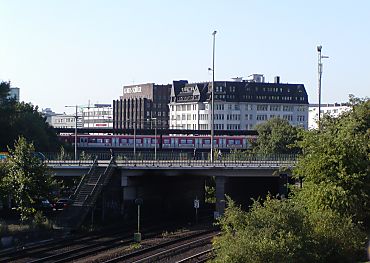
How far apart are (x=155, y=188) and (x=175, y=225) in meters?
12.9

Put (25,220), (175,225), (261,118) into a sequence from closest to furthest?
1. (25,220)
2. (175,225)
3. (261,118)

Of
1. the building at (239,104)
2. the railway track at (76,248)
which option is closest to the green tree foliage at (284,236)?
the railway track at (76,248)

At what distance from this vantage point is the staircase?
173 feet

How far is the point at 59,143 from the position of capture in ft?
334

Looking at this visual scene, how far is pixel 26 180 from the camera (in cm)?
5047

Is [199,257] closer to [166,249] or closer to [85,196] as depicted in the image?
[166,249]

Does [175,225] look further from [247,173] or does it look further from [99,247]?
[99,247]

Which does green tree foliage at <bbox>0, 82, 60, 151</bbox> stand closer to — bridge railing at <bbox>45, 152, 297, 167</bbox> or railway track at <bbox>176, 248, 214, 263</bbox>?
bridge railing at <bbox>45, 152, 297, 167</bbox>

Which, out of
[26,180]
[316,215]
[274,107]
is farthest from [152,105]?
[316,215]

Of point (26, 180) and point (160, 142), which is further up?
point (160, 142)

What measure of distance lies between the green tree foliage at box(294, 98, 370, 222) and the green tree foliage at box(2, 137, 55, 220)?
830 inches

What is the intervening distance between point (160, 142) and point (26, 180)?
235 feet

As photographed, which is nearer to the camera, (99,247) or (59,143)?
(99,247)

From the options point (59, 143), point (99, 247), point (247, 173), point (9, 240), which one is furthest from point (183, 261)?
point (59, 143)
